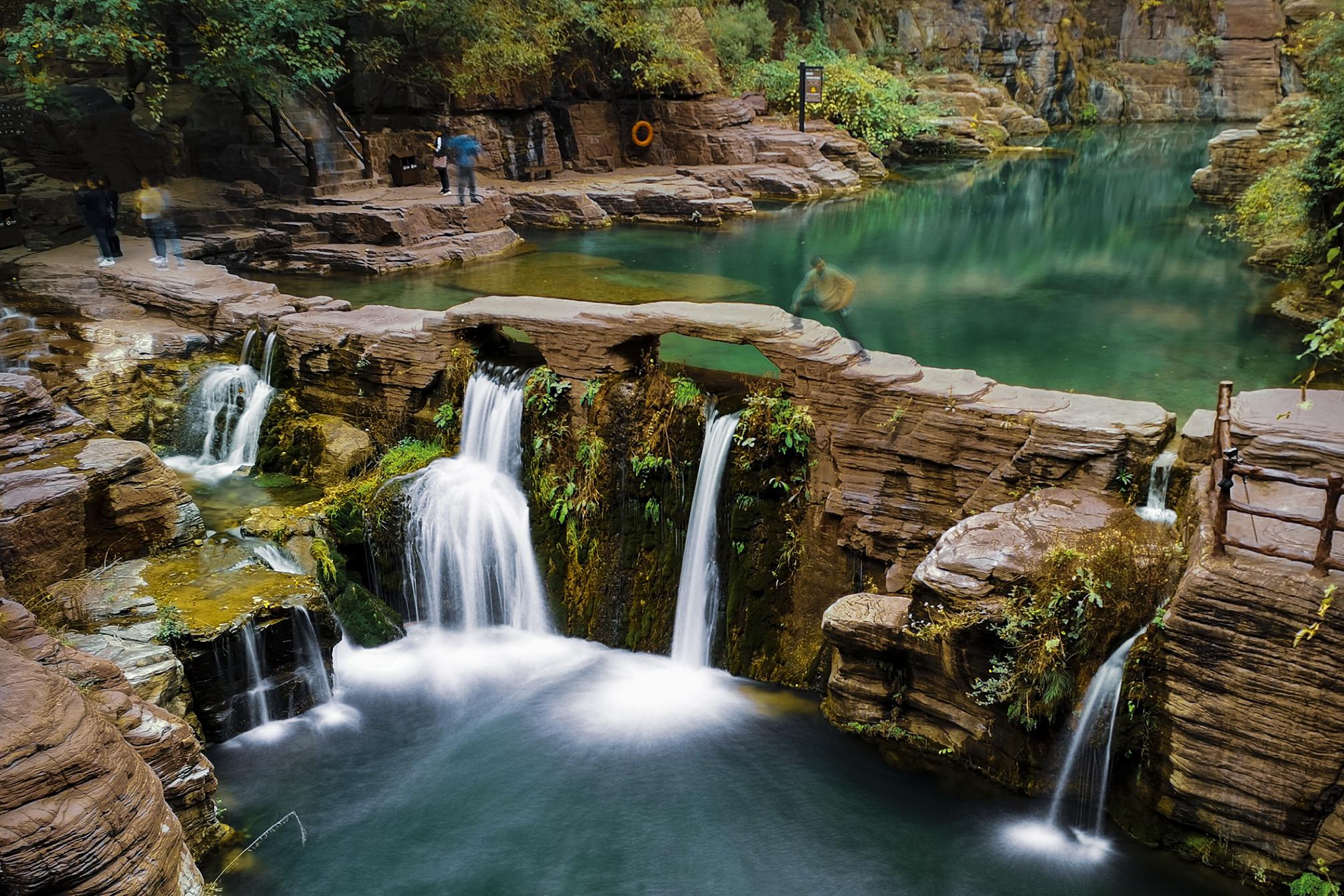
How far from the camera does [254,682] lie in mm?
9422

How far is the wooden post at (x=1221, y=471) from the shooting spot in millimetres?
6547

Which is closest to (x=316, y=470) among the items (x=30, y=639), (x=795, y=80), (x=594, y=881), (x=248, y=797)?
(x=248, y=797)

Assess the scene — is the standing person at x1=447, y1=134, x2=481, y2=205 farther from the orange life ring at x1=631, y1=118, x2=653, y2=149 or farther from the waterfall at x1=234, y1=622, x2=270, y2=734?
the waterfall at x1=234, y1=622, x2=270, y2=734

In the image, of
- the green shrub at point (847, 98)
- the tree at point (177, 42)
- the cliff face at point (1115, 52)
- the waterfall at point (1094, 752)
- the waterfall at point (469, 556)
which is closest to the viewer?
the waterfall at point (1094, 752)

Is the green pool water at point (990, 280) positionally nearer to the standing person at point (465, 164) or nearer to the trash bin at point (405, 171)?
the standing person at point (465, 164)

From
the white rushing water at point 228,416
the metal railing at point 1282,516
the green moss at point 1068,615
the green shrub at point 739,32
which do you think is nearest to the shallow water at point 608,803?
the green moss at point 1068,615

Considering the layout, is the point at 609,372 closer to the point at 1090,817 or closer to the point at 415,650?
the point at 415,650

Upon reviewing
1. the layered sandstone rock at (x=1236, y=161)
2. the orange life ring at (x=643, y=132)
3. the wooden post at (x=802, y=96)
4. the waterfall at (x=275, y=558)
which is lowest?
the waterfall at (x=275, y=558)

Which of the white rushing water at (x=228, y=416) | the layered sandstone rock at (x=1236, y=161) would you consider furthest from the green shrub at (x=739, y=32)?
the white rushing water at (x=228, y=416)

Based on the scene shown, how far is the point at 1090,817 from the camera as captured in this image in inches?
310

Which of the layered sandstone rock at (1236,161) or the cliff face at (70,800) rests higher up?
the layered sandstone rock at (1236,161)

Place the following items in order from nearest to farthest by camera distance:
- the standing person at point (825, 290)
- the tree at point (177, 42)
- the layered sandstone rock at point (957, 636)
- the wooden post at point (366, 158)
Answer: the layered sandstone rock at point (957, 636), the standing person at point (825, 290), the tree at point (177, 42), the wooden post at point (366, 158)

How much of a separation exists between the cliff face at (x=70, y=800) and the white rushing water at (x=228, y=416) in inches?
246

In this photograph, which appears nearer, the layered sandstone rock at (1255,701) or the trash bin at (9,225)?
the layered sandstone rock at (1255,701)
